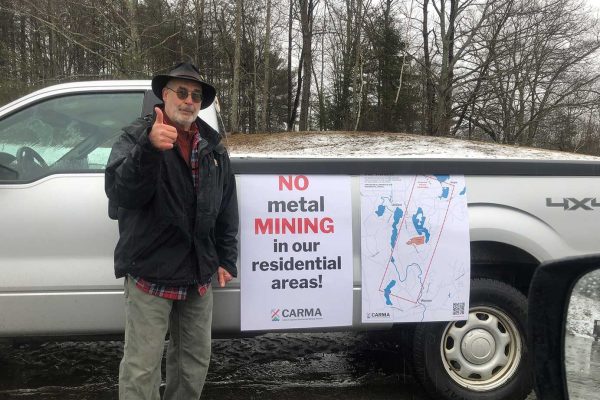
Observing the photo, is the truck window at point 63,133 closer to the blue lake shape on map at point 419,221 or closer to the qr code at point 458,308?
the blue lake shape on map at point 419,221

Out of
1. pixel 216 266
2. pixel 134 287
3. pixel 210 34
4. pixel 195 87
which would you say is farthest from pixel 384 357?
pixel 210 34

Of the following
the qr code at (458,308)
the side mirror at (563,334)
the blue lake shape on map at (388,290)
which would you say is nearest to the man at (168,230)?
the blue lake shape on map at (388,290)

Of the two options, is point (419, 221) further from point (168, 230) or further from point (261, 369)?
point (261, 369)

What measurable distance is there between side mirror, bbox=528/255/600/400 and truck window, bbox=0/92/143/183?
253cm

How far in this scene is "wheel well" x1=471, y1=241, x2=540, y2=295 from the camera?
331 cm

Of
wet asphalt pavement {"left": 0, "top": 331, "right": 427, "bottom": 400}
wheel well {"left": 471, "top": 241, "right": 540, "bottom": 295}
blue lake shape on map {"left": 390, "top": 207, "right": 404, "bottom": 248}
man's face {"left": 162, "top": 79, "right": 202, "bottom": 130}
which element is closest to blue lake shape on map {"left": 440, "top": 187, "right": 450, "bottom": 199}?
blue lake shape on map {"left": 390, "top": 207, "right": 404, "bottom": 248}

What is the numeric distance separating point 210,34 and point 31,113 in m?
29.0

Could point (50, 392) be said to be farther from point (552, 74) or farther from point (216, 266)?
point (552, 74)

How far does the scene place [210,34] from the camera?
30406 mm

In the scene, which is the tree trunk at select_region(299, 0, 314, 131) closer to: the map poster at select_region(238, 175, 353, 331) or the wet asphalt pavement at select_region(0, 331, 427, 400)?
the wet asphalt pavement at select_region(0, 331, 427, 400)

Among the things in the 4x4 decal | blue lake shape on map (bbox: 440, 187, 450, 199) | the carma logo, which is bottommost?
the carma logo

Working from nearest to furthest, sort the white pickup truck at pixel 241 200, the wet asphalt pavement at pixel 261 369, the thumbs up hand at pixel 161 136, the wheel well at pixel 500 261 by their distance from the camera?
Answer: the thumbs up hand at pixel 161 136 → the white pickup truck at pixel 241 200 → the wheel well at pixel 500 261 → the wet asphalt pavement at pixel 261 369

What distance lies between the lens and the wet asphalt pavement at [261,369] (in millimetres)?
3551

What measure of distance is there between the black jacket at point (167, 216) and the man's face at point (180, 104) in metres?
0.11
